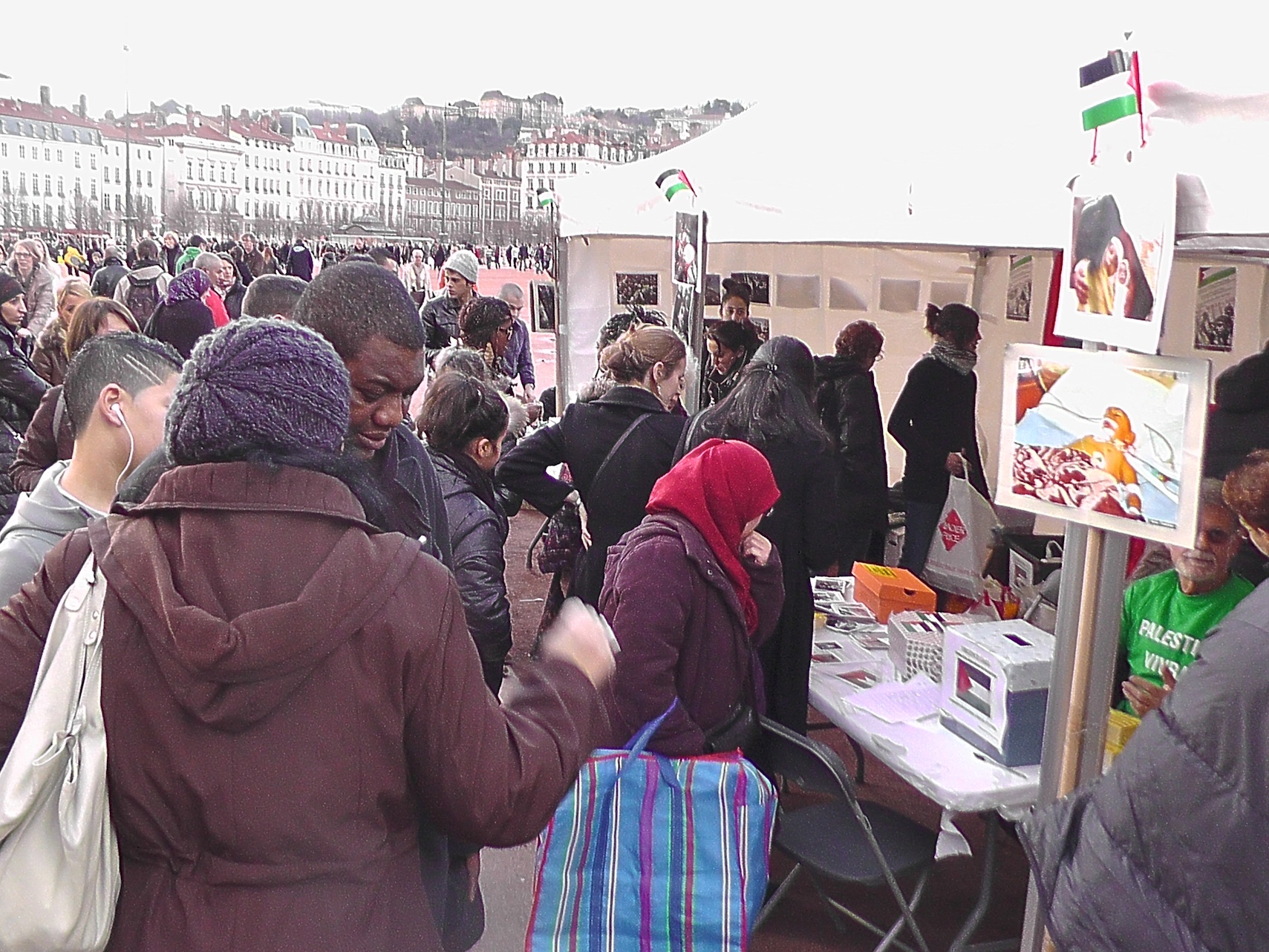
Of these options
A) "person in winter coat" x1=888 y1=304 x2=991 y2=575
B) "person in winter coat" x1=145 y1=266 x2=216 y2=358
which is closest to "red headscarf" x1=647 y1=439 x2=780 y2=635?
"person in winter coat" x1=888 y1=304 x2=991 y2=575

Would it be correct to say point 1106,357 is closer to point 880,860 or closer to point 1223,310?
point 880,860

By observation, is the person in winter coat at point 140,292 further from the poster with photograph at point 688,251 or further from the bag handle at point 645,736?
the bag handle at point 645,736

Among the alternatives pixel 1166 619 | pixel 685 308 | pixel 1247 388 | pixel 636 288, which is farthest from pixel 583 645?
pixel 636 288

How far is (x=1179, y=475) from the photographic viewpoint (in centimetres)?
199

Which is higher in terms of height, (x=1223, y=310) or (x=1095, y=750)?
(x=1223, y=310)

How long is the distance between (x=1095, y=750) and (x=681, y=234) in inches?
102

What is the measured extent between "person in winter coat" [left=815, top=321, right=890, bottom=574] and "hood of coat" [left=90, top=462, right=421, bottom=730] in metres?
4.01

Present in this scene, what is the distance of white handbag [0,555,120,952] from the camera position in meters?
1.32

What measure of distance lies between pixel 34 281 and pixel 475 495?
9.07m

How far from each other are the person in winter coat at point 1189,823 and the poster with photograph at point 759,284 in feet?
19.2

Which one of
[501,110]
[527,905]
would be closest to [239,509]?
[527,905]

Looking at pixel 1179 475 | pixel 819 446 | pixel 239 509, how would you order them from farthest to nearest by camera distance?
1. pixel 819 446
2. pixel 1179 475
3. pixel 239 509

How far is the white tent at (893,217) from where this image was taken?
2078mm

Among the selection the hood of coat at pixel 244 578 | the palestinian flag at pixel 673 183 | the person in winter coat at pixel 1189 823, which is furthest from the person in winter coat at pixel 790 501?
the hood of coat at pixel 244 578
